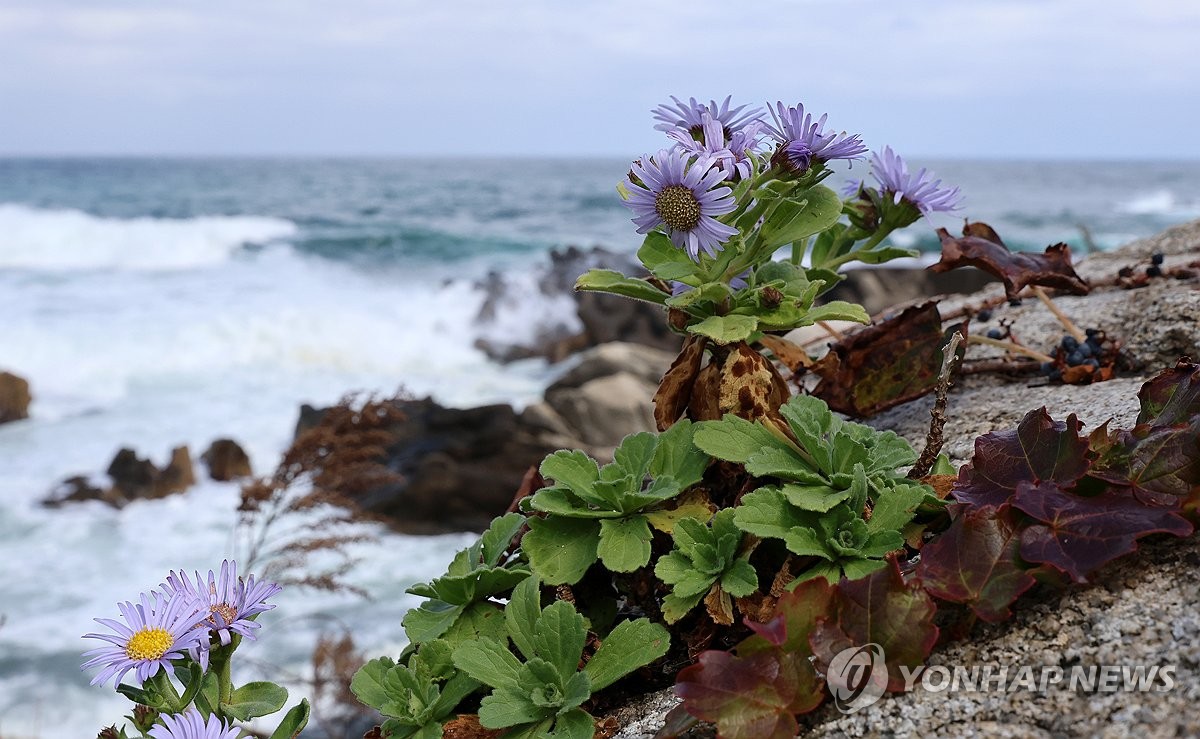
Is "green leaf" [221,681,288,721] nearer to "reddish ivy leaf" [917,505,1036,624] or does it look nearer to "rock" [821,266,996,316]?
"reddish ivy leaf" [917,505,1036,624]

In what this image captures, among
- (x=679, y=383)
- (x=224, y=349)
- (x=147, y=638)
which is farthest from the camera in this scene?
(x=224, y=349)

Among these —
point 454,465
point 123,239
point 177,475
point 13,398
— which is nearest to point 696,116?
point 454,465

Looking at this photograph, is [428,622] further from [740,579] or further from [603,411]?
[603,411]

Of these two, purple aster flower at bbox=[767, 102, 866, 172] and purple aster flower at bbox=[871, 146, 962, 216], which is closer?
purple aster flower at bbox=[767, 102, 866, 172]

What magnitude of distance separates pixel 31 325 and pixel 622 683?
16.6 m

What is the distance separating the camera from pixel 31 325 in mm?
15117

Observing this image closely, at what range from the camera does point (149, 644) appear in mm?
1134

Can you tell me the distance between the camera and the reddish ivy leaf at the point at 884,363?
1.83 meters

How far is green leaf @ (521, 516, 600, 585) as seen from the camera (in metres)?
1.36

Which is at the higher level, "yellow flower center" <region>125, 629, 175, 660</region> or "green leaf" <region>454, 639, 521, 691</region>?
"yellow flower center" <region>125, 629, 175, 660</region>

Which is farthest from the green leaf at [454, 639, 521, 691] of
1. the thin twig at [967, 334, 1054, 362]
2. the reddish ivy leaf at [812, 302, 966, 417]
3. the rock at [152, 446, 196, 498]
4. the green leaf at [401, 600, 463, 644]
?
the rock at [152, 446, 196, 498]

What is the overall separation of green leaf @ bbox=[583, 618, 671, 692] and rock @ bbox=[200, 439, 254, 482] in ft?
26.1

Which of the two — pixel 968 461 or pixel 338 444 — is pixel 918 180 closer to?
pixel 968 461

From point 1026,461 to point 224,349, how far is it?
45.7 ft
